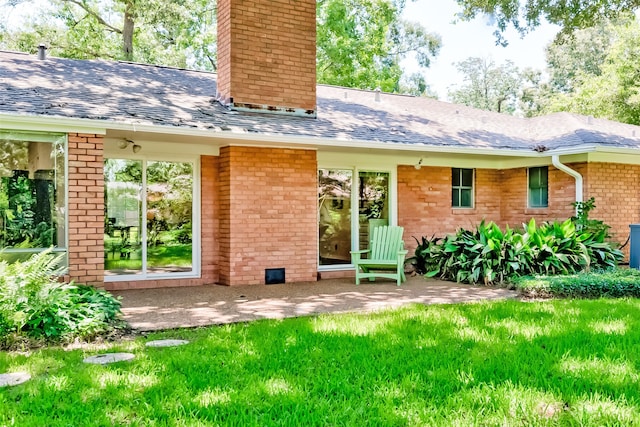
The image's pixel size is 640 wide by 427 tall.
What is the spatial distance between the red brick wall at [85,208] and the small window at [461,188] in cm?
743

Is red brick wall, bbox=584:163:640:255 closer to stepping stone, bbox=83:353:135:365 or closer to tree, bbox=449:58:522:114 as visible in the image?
stepping stone, bbox=83:353:135:365

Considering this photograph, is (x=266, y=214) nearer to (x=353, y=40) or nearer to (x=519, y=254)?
(x=519, y=254)

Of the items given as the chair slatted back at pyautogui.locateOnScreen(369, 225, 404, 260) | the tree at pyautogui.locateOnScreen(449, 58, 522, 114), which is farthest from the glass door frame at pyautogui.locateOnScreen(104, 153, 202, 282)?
the tree at pyautogui.locateOnScreen(449, 58, 522, 114)

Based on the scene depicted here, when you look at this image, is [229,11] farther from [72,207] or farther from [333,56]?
[333,56]

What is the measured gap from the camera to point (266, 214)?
948 centimetres

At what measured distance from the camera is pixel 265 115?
9812mm

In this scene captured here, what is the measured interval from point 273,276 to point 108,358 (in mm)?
5078

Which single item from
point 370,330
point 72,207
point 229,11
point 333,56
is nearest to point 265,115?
point 229,11

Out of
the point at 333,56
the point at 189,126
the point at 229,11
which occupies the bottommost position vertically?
the point at 189,126

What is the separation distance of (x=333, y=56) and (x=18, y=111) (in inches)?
721

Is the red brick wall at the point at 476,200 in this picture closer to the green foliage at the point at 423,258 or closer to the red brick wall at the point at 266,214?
the green foliage at the point at 423,258

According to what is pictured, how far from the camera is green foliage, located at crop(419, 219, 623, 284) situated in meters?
9.21

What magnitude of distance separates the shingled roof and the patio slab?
2439 millimetres

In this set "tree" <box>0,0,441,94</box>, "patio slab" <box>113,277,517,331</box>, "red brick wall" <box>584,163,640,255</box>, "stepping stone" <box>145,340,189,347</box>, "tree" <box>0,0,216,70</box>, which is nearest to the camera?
"stepping stone" <box>145,340,189,347</box>
